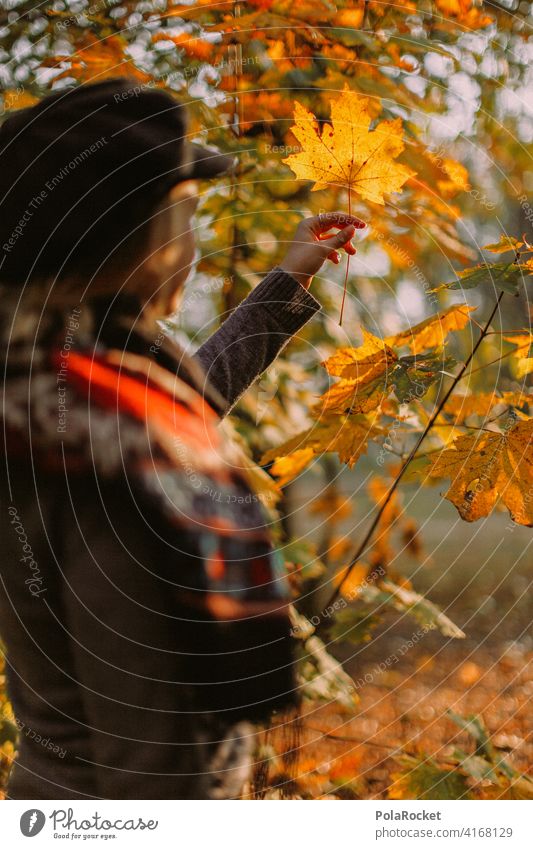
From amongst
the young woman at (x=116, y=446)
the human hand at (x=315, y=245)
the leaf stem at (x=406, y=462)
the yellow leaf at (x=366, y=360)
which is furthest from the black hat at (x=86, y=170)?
the leaf stem at (x=406, y=462)

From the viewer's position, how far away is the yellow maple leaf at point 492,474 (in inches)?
30.0

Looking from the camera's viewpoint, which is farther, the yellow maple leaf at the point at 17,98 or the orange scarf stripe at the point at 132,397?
the yellow maple leaf at the point at 17,98

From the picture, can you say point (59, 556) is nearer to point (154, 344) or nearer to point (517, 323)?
point (154, 344)

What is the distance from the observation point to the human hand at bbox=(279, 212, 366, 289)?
2.46 feet

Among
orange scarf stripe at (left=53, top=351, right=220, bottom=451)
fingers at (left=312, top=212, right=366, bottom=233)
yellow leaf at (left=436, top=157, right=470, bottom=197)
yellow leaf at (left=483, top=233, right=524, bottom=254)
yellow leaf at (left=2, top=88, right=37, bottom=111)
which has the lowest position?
orange scarf stripe at (left=53, top=351, right=220, bottom=451)

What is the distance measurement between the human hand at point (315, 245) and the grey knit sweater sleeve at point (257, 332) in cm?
2

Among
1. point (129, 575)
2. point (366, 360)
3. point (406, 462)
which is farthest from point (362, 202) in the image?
point (129, 575)

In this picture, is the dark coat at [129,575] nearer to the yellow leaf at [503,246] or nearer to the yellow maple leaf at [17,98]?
the yellow leaf at [503,246]

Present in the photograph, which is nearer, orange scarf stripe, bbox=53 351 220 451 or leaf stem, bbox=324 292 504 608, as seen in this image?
orange scarf stripe, bbox=53 351 220 451

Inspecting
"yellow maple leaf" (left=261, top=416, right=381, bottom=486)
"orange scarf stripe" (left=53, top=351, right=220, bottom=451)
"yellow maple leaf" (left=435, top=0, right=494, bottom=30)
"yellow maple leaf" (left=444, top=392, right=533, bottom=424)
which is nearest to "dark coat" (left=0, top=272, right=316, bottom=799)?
"orange scarf stripe" (left=53, top=351, right=220, bottom=451)

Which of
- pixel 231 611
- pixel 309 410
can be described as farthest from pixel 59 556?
pixel 309 410

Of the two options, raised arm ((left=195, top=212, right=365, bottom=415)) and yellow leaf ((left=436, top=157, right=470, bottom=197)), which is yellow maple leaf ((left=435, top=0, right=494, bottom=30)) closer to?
yellow leaf ((left=436, top=157, right=470, bottom=197))

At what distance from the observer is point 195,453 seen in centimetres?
79

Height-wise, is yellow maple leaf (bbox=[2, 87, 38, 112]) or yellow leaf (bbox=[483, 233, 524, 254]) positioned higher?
yellow maple leaf (bbox=[2, 87, 38, 112])
